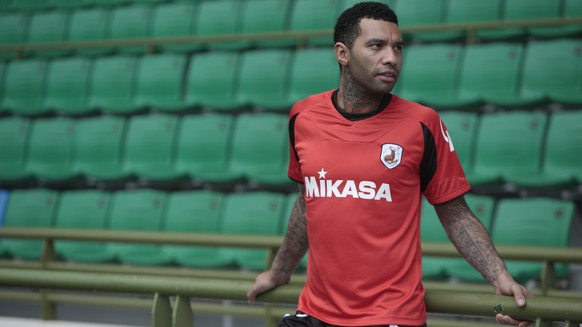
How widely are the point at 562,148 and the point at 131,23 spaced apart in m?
4.27

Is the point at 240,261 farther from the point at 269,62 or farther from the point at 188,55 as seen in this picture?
the point at 188,55

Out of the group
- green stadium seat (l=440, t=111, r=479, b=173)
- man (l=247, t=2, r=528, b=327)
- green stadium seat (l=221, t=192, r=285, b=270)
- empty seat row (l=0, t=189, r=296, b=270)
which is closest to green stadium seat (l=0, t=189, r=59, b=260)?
empty seat row (l=0, t=189, r=296, b=270)

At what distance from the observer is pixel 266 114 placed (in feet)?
17.3

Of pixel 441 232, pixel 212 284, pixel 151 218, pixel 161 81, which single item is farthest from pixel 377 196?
pixel 161 81

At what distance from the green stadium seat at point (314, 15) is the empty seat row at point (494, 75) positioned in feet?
3.52

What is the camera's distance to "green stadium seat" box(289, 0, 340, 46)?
20.5 ft

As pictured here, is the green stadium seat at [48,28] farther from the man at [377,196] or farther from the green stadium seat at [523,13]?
the man at [377,196]

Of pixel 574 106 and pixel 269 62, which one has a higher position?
pixel 269 62

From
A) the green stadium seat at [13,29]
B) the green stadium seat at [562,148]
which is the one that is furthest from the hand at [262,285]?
the green stadium seat at [13,29]

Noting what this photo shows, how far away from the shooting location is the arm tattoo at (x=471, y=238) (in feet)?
5.28

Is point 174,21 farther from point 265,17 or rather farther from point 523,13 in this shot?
point 523,13

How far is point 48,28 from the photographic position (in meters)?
7.47

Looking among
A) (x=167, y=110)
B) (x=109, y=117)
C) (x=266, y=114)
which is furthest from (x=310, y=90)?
(x=109, y=117)

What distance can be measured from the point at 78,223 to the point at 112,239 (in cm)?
231
